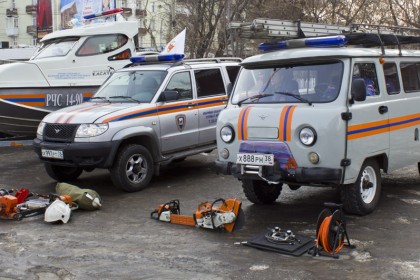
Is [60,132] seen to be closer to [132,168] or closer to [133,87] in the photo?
[132,168]

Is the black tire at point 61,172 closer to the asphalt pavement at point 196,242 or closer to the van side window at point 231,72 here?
the asphalt pavement at point 196,242

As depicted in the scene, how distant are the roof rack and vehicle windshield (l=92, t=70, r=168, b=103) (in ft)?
6.35

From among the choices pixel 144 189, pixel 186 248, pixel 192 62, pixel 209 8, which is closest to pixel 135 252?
pixel 186 248

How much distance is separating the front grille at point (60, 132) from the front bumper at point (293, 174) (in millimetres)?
2875

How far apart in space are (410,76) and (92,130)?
4.70 m

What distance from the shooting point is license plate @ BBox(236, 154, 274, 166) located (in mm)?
6473

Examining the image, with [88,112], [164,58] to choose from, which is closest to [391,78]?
[164,58]

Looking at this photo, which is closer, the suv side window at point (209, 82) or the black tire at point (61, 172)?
the black tire at point (61, 172)

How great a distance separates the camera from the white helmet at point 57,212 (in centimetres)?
689

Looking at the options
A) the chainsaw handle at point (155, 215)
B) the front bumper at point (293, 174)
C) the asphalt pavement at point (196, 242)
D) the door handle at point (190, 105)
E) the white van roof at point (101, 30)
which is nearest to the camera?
the asphalt pavement at point (196, 242)

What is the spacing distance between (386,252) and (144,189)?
4.37 meters

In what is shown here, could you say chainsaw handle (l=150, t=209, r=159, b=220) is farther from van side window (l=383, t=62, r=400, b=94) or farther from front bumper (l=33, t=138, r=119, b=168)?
van side window (l=383, t=62, r=400, b=94)

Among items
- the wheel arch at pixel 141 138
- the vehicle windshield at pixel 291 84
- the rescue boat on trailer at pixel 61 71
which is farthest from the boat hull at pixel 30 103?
the vehicle windshield at pixel 291 84

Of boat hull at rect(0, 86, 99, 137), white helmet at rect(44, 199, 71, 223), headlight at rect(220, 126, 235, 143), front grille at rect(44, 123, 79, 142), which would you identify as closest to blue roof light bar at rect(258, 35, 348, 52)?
headlight at rect(220, 126, 235, 143)
